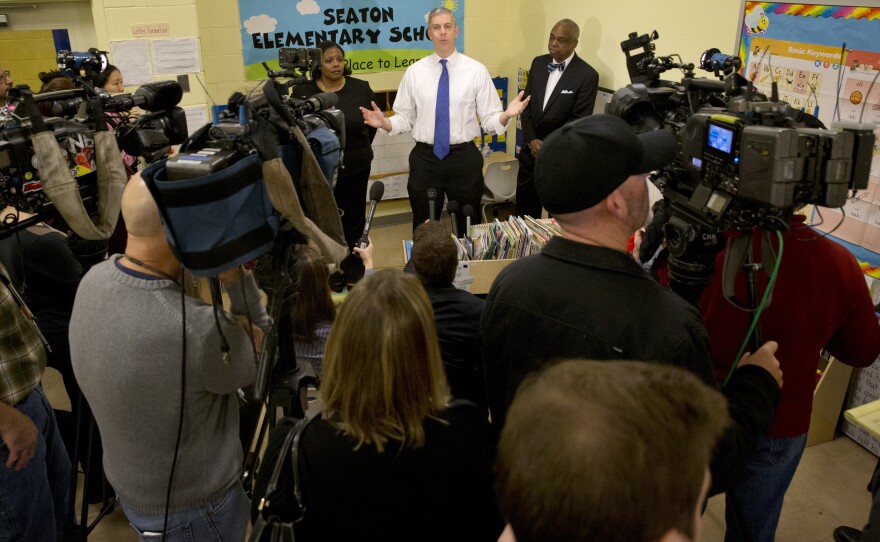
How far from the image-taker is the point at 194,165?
4.33 ft

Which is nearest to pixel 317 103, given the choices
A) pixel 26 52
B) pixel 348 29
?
pixel 348 29

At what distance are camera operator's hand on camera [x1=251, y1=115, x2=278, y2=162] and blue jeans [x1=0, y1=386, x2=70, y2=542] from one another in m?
1.13

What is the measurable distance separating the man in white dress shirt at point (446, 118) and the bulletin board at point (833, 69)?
5.77ft

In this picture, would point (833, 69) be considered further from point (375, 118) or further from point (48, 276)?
point (48, 276)

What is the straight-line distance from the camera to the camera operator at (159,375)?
1479 millimetres

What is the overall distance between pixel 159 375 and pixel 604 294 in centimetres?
99

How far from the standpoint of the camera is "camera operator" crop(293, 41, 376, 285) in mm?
4461

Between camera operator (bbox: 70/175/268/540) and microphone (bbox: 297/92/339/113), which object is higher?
microphone (bbox: 297/92/339/113)

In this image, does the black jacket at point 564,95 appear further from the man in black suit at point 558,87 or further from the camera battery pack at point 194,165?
the camera battery pack at point 194,165

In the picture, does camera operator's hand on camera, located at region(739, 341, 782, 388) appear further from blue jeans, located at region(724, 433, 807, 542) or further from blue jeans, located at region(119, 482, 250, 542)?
blue jeans, located at region(119, 482, 250, 542)

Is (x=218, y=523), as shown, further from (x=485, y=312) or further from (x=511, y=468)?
(x=511, y=468)

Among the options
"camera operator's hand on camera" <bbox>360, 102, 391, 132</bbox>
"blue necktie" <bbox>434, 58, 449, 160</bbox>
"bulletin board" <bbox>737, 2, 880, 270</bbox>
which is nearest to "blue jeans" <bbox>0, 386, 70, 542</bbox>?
"camera operator's hand on camera" <bbox>360, 102, 391, 132</bbox>

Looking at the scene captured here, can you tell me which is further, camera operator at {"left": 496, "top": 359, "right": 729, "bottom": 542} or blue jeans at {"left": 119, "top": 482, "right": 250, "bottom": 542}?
blue jeans at {"left": 119, "top": 482, "right": 250, "bottom": 542}

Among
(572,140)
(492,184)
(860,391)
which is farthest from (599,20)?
(572,140)
